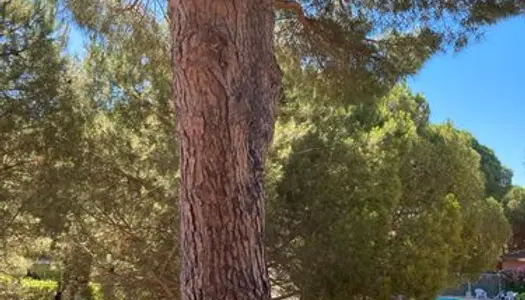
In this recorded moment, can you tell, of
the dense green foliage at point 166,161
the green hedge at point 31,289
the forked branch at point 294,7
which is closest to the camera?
the forked branch at point 294,7

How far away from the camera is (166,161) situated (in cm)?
740

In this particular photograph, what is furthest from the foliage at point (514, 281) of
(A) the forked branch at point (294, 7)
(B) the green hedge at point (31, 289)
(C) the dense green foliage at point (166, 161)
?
(A) the forked branch at point (294, 7)

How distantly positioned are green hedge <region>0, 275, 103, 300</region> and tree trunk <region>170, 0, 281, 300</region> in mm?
6460

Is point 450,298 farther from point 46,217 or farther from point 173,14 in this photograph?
point 173,14

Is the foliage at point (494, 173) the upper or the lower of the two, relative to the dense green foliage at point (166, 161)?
upper

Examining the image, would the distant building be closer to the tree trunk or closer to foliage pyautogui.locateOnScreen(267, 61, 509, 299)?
foliage pyautogui.locateOnScreen(267, 61, 509, 299)

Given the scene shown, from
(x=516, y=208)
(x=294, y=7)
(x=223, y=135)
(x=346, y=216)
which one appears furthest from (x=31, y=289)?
(x=516, y=208)

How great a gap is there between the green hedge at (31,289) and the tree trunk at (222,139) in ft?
21.2

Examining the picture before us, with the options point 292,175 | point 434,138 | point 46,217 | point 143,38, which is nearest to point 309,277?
point 292,175

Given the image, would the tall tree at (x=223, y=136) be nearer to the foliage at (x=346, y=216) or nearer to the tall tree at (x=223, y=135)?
the tall tree at (x=223, y=135)

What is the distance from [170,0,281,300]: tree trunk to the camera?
2.62 m

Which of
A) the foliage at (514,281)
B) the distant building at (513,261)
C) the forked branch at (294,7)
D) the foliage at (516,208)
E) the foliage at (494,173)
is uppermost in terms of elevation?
the foliage at (494,173)

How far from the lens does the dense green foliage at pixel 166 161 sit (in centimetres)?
554

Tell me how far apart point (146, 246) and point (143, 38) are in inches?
125
